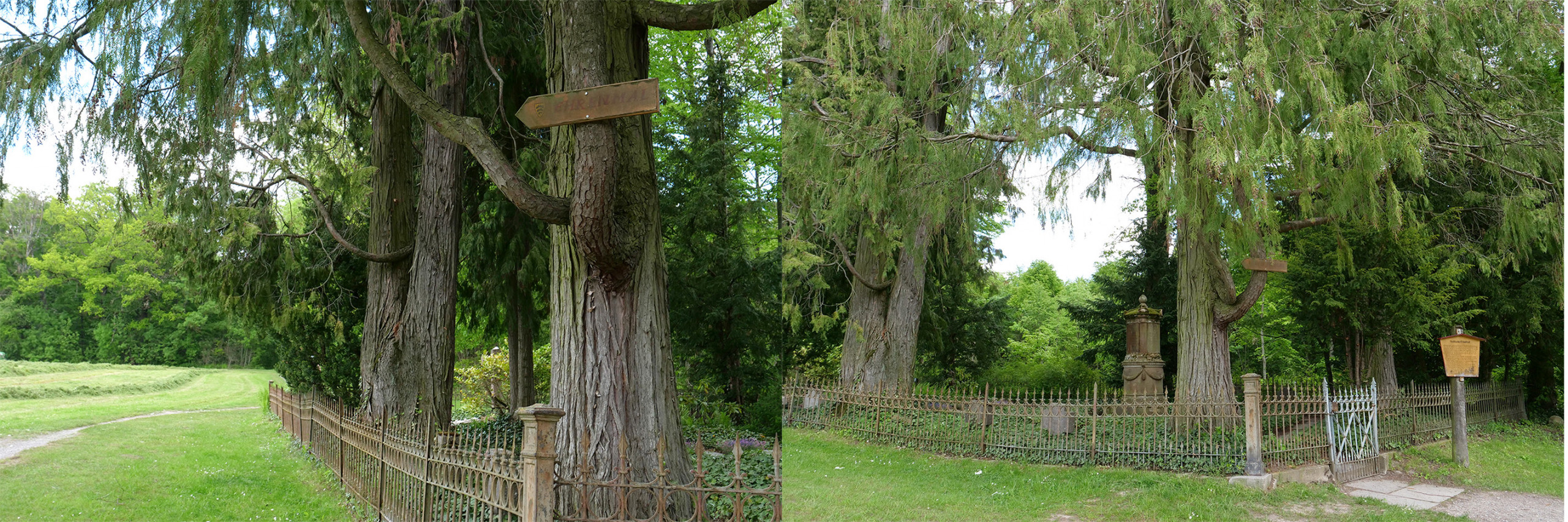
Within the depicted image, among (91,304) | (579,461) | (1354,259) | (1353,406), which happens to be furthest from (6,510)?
(1354,259)

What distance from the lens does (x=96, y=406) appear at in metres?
4.73

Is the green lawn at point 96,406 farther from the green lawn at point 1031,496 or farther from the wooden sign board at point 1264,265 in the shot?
the wooden sign board at point 1264,265

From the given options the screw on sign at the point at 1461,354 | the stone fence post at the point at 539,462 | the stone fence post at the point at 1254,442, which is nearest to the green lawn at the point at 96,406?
the stone fence post at the point at 539,462

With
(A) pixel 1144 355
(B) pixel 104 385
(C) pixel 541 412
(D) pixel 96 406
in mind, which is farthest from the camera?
(A) pixel 1144 355

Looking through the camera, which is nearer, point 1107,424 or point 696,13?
point 696,13

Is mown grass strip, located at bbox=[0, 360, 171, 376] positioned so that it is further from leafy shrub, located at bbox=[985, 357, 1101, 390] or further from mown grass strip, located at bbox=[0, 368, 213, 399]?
leafy shrub, located at bbox=[985, 357, 1101, 390]

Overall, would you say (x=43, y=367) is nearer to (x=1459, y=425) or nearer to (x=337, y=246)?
(x=337, y=246)

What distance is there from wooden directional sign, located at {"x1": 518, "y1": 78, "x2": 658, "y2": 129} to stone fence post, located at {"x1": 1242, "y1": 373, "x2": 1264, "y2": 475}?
4.86 metres

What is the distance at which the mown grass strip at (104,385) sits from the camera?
4.18 metres

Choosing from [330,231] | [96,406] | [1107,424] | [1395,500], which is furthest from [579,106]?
[1395,500]

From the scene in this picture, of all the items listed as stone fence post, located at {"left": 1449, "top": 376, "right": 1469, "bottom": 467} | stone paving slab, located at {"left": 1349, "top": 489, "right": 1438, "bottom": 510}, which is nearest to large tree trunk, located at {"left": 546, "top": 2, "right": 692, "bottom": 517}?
stone paving slab, located at {"left": 1349, "top": 489, "right": 1438, "bottom": 510}

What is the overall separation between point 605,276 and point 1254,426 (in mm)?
4692

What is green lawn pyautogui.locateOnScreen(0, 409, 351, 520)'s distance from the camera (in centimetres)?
431

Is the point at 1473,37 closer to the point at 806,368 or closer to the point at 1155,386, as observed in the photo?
the point at 1155,386
